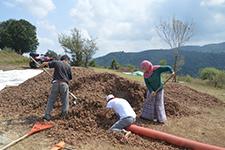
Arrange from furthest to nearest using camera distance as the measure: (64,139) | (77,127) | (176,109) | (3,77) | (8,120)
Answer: (3,77)
(176,109)
(8,120)
(77,127)
(64,139)

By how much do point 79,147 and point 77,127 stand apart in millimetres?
795

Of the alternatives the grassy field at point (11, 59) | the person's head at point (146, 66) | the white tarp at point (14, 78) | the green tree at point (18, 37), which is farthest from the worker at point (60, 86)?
the green tree at point (18, 37)

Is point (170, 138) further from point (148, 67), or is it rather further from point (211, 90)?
point (211, 90)

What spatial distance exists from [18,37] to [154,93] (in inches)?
1370

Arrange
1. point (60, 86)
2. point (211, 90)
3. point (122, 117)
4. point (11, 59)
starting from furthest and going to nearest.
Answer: point (11, 59) < point (211, 90) < point (60, 86) < point (122, 117)

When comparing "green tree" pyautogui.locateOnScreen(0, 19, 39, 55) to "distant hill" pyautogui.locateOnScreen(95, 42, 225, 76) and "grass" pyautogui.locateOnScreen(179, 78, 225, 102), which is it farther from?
"grass" pyautogui.locateOnScreen(179, 78, 225, 102)

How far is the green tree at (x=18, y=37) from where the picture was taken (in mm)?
41000

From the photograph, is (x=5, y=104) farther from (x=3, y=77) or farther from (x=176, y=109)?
(x=3, y=77)

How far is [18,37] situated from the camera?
40.9 meters

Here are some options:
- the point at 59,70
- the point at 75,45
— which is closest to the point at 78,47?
the point at 75,45

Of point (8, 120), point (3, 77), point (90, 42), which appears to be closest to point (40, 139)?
point (8, 120)

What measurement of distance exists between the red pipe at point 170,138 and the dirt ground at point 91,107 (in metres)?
0.11

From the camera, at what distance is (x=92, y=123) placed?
7.58m

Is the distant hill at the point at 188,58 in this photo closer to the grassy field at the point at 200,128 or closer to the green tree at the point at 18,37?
the green tree at the point at 18,37
